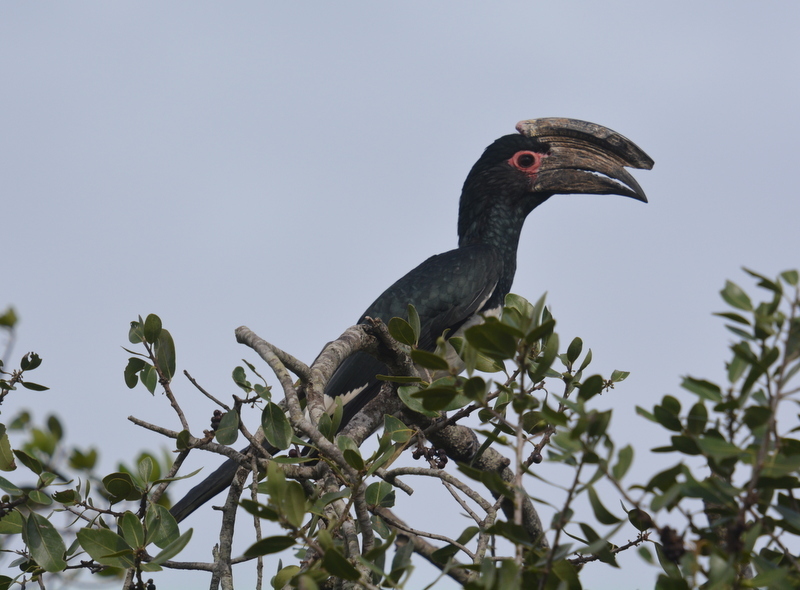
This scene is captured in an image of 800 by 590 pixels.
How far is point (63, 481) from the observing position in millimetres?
2369

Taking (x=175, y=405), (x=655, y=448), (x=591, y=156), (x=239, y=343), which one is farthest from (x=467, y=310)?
(x=655, y=448)

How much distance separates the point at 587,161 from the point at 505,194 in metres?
0.68

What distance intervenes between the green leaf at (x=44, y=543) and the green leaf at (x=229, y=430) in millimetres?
514

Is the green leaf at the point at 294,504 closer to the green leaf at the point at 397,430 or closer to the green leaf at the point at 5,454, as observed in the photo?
the green leaf at the point at 397,430

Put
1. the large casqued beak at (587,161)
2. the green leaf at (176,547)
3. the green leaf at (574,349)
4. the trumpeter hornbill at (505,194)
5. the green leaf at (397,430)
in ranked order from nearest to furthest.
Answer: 1. the green leaf at (176,547)
2. the green leaf at (397,430)
3. the green leaf at (574,349)
4. the trumpeter hornbill at (505,194)
5. the large casqued beak at (587,161)

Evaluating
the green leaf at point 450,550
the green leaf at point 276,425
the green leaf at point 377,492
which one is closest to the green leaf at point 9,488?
the green leaf at point 276,425

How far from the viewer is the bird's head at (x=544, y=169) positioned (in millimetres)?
5875

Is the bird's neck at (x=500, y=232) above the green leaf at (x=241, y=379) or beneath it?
above

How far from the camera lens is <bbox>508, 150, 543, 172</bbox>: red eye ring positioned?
6031 mm

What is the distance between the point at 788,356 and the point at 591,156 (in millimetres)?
4977

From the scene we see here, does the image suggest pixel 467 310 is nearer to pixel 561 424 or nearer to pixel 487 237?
pixel 487 237

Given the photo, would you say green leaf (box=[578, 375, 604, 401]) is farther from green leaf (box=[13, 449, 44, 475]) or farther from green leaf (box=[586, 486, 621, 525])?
green leaf (box=[13, 449, 44, 475])

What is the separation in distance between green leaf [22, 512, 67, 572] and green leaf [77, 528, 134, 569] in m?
0.31

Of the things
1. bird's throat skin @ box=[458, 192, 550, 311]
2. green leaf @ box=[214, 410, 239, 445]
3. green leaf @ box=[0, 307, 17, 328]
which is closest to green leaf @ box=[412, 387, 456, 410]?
green leaf @ box=[214, 410, 239, 445]
